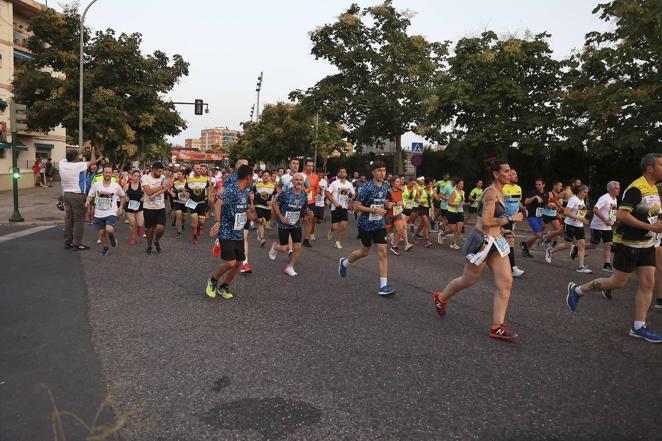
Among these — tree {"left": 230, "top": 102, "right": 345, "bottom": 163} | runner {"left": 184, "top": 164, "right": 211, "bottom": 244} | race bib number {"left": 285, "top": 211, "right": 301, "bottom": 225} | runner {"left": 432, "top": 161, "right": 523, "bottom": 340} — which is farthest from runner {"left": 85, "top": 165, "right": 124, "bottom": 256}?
tree {"left": 230, "top": 102, "right": 345, "bottom": 163}

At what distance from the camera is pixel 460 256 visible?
11.6 m

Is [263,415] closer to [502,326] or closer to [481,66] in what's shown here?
[502,326]

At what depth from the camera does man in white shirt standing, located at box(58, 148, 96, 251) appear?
10.4 m

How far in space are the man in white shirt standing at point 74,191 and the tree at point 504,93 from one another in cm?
1499

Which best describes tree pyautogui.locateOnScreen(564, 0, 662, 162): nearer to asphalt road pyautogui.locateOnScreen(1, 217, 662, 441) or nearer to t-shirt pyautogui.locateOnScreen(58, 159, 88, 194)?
asphalt road pyautogui.locateOnScreen(1, 217, 662, 441)

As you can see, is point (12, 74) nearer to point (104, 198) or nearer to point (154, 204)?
point (104, 198)

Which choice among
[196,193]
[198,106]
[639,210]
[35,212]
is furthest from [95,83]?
[639,210]

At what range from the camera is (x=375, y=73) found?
29.5 m

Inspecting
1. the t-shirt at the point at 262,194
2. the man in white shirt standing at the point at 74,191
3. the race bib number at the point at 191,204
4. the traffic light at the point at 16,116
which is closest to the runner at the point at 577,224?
the t-shirt at the point at 262,194

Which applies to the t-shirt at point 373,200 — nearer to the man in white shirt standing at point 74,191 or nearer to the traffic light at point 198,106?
the man in white shirt standing at point 74,191

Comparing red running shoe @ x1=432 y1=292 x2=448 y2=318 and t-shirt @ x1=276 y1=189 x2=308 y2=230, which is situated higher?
t-shirt @ x1=276 y1=189 x2=308 y2=230

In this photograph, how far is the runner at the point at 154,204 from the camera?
33.8ft

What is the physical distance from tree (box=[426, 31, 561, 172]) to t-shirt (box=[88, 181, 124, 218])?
48.3 feet

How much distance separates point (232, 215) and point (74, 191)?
215 inches
